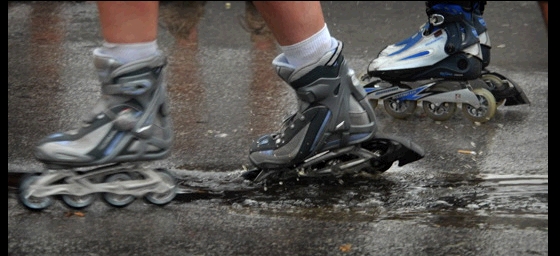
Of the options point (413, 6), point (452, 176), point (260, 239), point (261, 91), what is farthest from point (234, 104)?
point (413, 6)

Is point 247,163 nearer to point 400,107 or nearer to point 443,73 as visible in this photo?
point 400,107

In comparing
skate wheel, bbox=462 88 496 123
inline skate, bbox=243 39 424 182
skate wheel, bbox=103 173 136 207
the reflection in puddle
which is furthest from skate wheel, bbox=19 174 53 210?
skate wheel, bbox=462 88 496 123

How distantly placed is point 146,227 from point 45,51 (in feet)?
7.29

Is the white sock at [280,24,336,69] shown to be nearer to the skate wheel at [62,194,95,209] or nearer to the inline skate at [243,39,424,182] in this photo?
the inline skate at [243,39,424,182]

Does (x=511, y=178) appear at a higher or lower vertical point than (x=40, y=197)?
lower

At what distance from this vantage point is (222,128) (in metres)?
4.00

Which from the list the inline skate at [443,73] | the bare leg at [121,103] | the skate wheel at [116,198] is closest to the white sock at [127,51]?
the bare leg at [121,103]

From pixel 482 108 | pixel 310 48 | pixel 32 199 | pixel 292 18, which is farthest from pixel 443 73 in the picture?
pixel 32 199

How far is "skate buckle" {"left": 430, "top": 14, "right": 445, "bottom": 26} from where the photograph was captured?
3.98 meters

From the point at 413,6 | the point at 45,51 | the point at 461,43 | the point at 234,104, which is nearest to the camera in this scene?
the point at 461,43

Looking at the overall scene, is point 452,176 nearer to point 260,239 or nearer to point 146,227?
point 260,239

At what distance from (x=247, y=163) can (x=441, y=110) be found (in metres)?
0.91

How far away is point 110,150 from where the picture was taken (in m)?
3.04

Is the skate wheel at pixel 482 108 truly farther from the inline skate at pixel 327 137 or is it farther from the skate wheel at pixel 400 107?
the inline skate at pixel 327 137
